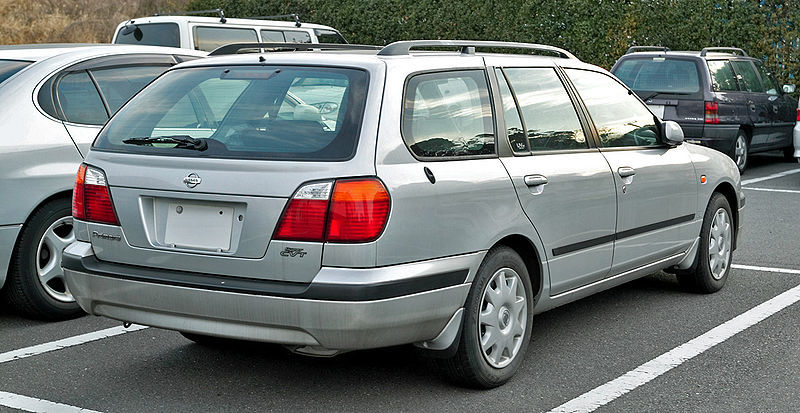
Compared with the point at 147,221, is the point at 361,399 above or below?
below

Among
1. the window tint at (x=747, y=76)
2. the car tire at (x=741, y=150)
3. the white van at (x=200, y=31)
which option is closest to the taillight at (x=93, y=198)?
the white van at (x=200, y=31)

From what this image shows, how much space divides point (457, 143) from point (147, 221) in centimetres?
140

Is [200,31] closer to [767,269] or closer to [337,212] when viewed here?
[767,269]

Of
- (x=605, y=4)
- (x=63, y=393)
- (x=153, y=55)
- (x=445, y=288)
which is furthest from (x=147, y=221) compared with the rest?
(x=605, y=4)

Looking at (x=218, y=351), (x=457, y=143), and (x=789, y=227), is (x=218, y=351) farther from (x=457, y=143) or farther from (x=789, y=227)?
(x=789, y=227)

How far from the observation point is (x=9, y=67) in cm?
646

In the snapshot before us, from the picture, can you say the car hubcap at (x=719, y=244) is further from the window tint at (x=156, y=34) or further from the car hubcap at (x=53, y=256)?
the window tint at (x=156, y=34)

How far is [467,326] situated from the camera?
183 inches

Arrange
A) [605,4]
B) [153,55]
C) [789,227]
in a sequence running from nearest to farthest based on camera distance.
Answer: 1. [153,55]
2. [789,227]
3. [605,4]

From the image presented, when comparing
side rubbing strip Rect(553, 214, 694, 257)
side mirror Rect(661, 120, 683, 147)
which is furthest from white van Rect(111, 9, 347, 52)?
side rubbing strip Rect(553, 214, 694, 257)

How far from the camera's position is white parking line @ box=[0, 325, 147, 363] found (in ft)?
18.0

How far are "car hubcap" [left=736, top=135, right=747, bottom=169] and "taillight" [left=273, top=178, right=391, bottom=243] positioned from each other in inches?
439

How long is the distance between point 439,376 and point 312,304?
101 cm

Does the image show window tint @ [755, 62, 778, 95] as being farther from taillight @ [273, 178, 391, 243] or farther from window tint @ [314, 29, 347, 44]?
taillight @ [273, 178, 391, 243]
